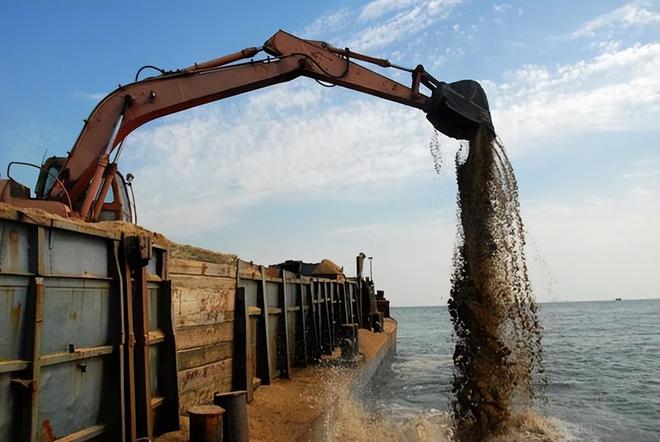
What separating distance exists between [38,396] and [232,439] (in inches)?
81.9

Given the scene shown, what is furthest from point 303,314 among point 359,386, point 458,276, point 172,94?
point 172,94

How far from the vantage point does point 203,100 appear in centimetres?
947

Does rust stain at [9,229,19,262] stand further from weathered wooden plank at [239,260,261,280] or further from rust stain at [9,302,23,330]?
weathered wooden plank at [239,260,261,280]

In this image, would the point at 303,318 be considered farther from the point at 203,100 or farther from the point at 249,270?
the point at 203,100

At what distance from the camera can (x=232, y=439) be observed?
5.28 meters

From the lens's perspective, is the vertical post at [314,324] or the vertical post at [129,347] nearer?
the vertical post at [129,347]

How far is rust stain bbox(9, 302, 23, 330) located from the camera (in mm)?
3604

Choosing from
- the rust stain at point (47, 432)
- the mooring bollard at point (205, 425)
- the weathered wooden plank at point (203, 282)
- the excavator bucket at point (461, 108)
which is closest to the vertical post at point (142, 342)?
the mooring bollard at point (205, 425)

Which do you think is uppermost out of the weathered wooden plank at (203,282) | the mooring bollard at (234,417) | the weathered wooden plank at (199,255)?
the weathered wooden plank at (199,255)

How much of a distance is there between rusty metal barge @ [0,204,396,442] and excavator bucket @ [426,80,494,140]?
4.25m

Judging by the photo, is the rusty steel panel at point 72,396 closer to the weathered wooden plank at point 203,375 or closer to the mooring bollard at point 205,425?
the mooring bollard at point 205,425

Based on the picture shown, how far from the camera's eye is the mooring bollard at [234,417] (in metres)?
5.28

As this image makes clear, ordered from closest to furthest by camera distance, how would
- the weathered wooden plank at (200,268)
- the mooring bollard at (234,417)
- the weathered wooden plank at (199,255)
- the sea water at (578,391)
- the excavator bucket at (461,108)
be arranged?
the mooring bollard at (234,417) → the weathered wooden plank at (200,268) → the weathered wooden plank at (199,255) → the excavator bucket at (461,108) → the sea water at (578,391)

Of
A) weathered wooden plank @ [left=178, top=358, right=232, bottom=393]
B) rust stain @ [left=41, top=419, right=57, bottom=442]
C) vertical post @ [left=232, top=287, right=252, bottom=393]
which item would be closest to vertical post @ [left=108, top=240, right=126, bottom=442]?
rust stain @ [left=41, top=419, right=57, bottom=442]
